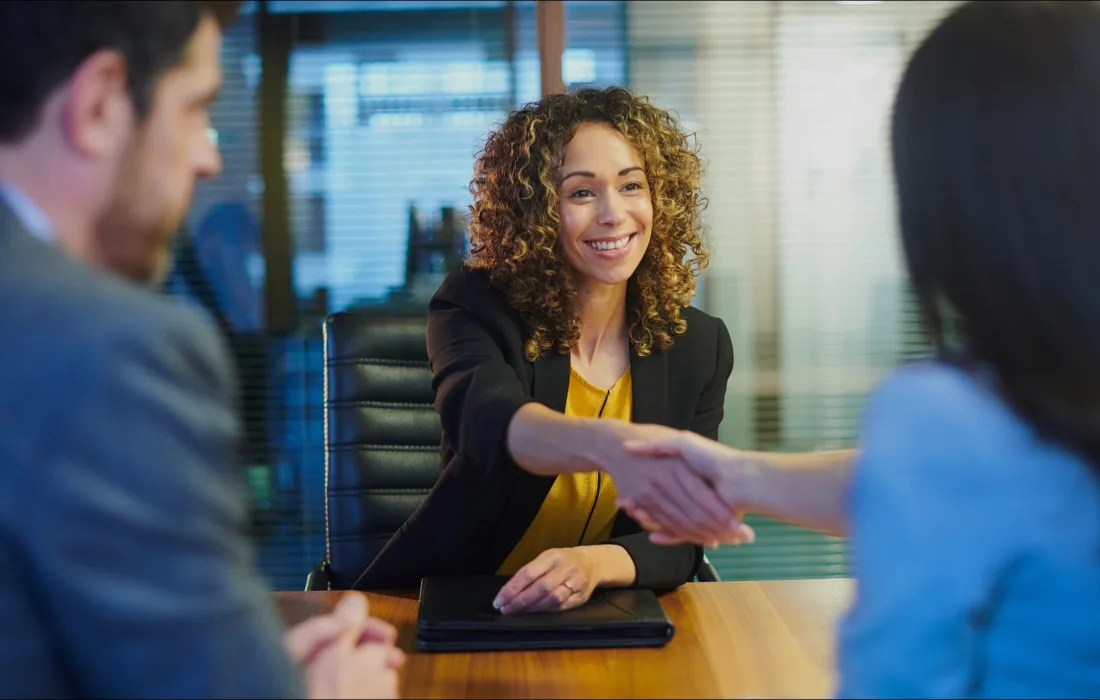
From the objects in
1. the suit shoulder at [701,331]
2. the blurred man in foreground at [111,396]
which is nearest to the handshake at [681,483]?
the suit shoulder at [701,331]

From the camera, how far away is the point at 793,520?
147 cm

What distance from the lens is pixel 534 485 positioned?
1.96m

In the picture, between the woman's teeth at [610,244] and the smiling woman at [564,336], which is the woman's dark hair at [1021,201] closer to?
the smiling woman at [564,336]

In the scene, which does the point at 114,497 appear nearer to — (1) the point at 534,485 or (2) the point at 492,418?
(2) the point at 492,418

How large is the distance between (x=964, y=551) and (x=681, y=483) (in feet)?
2.34

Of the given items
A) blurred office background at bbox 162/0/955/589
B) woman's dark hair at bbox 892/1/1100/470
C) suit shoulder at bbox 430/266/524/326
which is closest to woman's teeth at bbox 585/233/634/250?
suit shoulder at bbox 430/266/524/326

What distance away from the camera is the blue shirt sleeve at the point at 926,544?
860 mm

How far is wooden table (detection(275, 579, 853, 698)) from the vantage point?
1.27 metres

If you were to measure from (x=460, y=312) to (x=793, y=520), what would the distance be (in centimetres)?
80

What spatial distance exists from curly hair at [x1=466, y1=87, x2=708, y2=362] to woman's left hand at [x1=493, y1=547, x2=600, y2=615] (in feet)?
1.70

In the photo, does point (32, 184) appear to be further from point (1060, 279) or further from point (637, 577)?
point (637, 577)

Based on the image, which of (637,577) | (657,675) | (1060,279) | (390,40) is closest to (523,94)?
(390,40)

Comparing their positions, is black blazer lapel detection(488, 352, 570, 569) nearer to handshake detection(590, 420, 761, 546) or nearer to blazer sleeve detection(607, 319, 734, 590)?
blazer sleeve detection(607, 319, 734, 590)

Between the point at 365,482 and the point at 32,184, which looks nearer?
the point at 32,184
